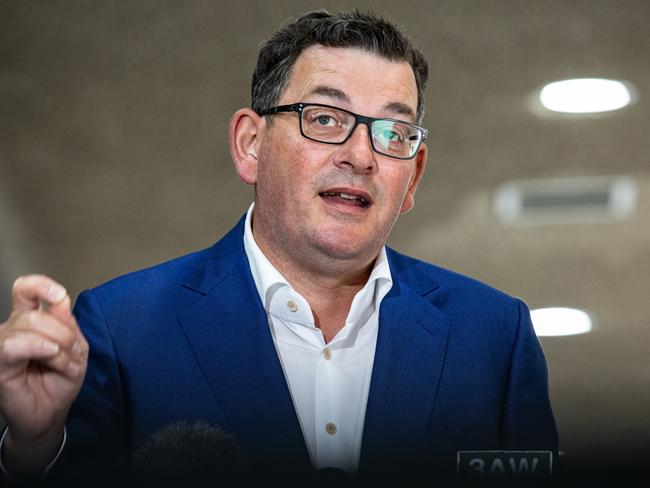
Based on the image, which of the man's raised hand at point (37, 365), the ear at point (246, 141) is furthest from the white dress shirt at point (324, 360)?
the man's raised hand at point (37, 365)

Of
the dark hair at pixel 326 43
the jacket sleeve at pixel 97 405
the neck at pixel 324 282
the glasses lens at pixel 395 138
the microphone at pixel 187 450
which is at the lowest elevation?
the microphone at pixel 187 450

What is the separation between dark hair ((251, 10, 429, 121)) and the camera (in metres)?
1.62

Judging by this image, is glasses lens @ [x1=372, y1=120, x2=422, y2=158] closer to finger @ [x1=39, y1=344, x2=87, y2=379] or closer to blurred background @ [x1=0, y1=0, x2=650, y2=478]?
finger @ [x1=39, y1=344, x2=87, y2=379]

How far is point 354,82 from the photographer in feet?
5.15

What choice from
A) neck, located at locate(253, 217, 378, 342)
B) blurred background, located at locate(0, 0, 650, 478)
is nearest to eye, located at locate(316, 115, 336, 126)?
neck, located at locate(253, 217, 378, 342)

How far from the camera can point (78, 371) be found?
1.02m

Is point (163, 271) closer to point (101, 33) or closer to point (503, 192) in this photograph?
point (101, 33)

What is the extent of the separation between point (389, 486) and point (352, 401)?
956mm

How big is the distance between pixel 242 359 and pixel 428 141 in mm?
3784

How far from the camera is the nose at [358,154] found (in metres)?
1.51

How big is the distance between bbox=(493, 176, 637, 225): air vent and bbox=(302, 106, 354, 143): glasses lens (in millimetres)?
4113

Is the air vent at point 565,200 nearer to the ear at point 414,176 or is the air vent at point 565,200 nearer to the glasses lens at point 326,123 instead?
the ear at point 414,176

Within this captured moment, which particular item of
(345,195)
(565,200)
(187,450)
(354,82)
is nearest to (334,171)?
(345,195)

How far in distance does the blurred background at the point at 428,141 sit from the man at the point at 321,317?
284 cm
